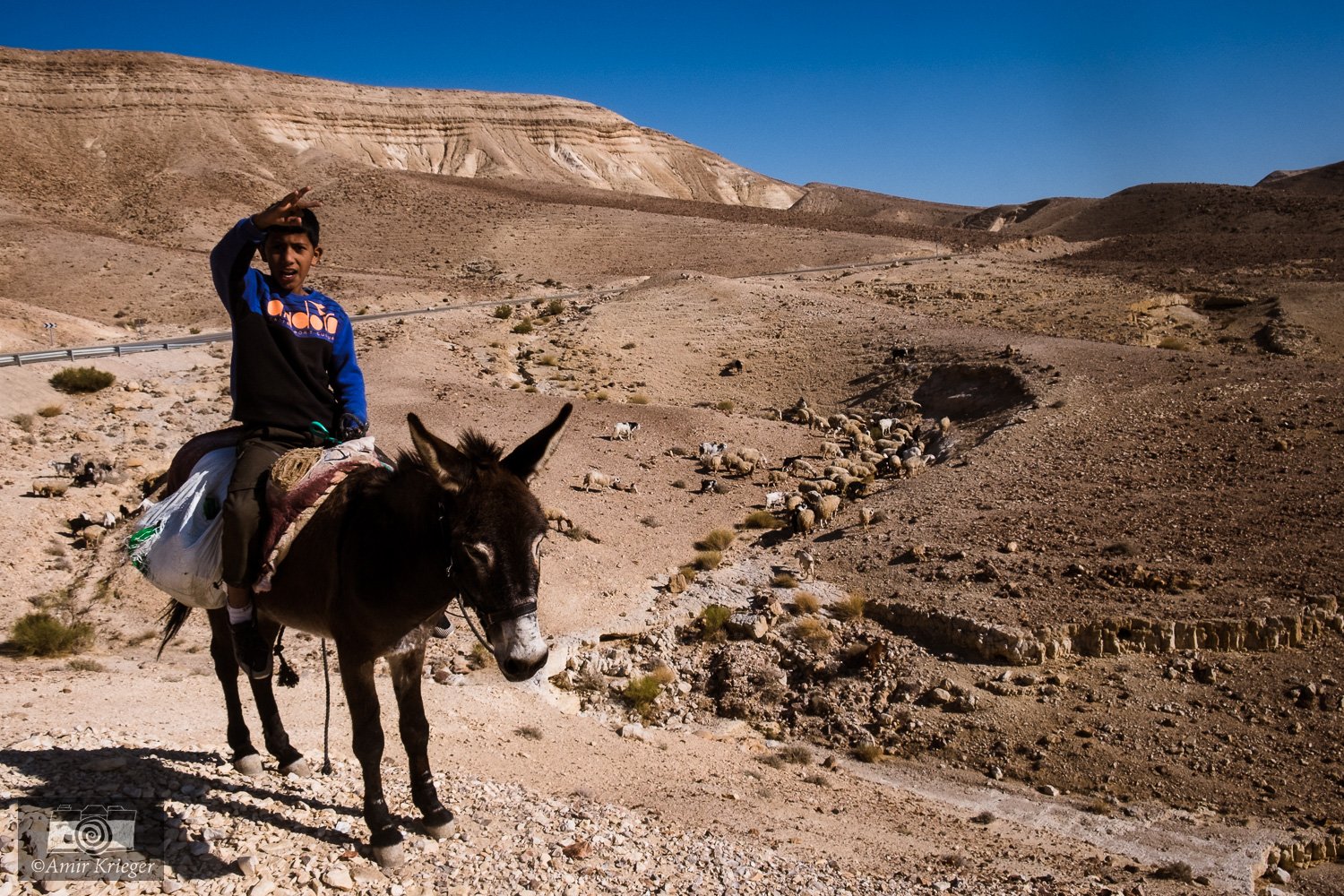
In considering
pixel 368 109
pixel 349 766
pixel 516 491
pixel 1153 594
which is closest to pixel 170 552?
pixel 349 766

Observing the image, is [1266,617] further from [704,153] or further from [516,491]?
[704,153]

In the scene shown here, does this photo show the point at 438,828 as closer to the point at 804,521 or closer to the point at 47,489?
the point at 804,521

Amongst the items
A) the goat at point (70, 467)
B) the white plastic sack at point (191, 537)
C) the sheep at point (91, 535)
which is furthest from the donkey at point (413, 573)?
the goat at point (70, 467)

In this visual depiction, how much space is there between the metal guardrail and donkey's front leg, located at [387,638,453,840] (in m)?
12.2

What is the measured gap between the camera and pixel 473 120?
88188 millimetres

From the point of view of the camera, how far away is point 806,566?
1338cm

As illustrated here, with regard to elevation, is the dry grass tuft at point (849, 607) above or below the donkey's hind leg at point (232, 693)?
below

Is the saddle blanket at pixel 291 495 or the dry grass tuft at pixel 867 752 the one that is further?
the dry grass tuft at pixel 867 752

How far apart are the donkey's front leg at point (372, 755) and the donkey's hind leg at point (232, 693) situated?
4.38 feet

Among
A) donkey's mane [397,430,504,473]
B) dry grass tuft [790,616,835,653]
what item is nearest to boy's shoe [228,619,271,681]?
donkey's mane [397,430,504,473]

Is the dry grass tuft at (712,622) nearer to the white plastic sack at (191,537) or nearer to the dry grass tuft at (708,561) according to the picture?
the dry grass tuft at (708,561)

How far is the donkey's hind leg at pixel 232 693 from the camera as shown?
577 centimetres

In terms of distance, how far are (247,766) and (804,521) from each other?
10000mm

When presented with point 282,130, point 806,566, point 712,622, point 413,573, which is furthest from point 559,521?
point 282,130
